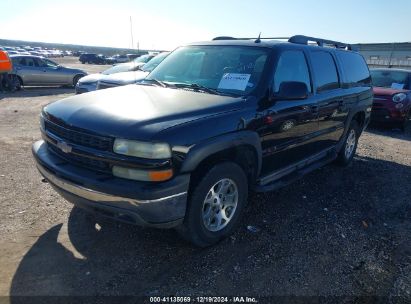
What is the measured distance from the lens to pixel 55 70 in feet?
55.3

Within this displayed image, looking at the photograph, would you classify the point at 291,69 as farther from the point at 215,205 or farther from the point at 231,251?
the point at 231,251

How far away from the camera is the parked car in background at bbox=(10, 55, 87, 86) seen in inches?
616

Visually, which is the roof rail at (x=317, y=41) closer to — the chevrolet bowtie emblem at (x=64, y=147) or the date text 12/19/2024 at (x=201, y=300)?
the chevrolet bowtie emblem at (x=64, y=147)

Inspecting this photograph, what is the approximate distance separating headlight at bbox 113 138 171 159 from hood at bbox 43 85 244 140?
0.05 m

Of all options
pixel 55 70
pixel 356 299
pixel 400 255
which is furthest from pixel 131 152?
pixel 55 70

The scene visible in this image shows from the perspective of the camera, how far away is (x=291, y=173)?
448 cm

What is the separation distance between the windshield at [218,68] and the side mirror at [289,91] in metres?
0.27

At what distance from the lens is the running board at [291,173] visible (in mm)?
3930

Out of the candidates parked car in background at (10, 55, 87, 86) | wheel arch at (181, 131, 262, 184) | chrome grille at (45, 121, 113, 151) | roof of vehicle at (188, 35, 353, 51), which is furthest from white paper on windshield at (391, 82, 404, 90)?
parked car in background at (10, 55, 87, 86)

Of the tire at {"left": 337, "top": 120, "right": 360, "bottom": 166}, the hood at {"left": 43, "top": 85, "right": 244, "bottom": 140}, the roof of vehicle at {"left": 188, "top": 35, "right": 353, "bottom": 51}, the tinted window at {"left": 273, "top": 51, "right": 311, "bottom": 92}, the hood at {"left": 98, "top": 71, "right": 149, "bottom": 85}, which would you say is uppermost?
the roof of vehicle at {"left": 188, "top": 35, "right": 353, "bottom": 51}

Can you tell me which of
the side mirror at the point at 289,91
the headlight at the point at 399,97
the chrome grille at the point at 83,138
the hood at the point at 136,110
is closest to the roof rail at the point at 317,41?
the side mirror at the point at 289,91

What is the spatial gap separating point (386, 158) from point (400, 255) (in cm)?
397

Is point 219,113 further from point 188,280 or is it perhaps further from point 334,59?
point 334,59

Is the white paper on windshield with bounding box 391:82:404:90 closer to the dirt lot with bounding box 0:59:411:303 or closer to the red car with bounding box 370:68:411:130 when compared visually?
the red car with bounding box 370:68:411:130
